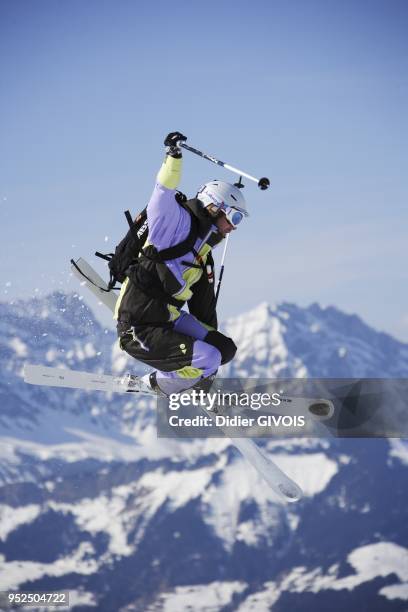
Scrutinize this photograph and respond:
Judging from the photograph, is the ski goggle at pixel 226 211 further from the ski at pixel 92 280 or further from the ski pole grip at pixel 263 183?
the ski at pixel 92 280

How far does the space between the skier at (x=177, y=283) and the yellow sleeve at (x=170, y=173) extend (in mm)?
174

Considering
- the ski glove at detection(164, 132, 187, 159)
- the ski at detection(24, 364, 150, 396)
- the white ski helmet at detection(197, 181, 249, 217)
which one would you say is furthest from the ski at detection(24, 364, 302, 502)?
the ski glove at detection(164, 132, 187, 159)

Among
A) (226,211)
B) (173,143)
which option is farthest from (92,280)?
(173,143)

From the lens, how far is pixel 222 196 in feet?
40.1

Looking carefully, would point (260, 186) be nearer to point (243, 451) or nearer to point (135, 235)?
point (135, 235)

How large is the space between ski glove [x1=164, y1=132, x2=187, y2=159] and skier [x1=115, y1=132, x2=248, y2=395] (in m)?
0.64

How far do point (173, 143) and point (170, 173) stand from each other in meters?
0.45

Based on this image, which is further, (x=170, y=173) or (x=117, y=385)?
(x=117, y=385)

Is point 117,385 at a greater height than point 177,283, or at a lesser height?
lesser

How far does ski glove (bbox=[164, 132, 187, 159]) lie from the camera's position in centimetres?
1085

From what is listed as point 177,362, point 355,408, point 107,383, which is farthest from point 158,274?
point 355,408

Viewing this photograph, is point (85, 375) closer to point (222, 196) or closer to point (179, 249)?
point (179, 249)

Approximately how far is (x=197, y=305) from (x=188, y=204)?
8.09ft

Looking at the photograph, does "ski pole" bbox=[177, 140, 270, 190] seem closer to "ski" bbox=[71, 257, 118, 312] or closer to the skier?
the skier
